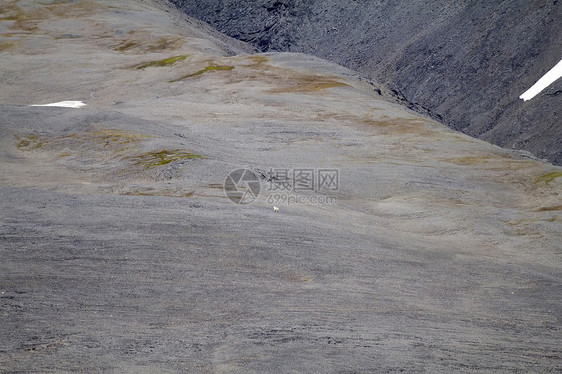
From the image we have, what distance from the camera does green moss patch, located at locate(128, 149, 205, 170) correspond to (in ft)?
63.3

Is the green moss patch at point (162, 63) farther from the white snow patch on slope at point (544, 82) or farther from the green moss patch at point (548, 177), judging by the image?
the white snow patch on slope at point (544, 82)

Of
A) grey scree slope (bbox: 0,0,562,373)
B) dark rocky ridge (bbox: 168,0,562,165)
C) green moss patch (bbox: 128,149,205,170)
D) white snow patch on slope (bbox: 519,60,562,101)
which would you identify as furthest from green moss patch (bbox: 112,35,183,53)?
white snow patch on slope (bbox: 519,60,562,101)

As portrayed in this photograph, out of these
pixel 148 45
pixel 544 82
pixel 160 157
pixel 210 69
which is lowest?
pixel 160 157

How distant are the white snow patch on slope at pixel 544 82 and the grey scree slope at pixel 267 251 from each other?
26094 mm

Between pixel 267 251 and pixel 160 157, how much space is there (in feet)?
27.7

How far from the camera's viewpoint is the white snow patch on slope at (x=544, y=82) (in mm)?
49219

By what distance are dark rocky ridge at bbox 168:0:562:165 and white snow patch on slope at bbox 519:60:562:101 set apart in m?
0.86

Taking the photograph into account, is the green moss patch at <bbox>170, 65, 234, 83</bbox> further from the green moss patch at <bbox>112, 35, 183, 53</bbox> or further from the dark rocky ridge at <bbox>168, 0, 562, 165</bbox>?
the dark rocky ridge at <bbox>168, 0, 562, 165</bbox>

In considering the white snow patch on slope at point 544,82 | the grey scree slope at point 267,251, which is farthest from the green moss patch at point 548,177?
the white snow patch on slope at point 544,82

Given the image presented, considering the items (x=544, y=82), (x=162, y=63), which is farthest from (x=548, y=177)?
(x=544, y=82)

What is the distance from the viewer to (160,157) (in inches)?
778

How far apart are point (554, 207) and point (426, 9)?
183ft

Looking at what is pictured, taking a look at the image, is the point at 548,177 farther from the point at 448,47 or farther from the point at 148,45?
the point at 448,47

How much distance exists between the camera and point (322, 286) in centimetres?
1155
